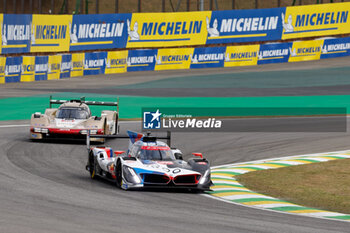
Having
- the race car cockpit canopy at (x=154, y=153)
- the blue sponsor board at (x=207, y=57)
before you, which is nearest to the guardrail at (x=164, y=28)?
the blue sponsor board at (x=207, y=57)

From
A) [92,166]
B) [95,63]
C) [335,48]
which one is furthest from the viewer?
[335,48]

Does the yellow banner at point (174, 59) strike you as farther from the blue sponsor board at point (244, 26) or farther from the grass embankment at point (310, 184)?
the grass embankment at point (310, 184)

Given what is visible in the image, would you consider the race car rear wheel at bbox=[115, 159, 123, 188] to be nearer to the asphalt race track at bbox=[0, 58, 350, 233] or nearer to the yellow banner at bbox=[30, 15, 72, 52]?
the asphalt race track at bbox=[0, 58, 350, 233]

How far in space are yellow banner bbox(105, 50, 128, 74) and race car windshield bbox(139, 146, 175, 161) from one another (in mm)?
31072

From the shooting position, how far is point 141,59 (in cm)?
4831

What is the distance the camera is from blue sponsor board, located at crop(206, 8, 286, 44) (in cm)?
4991

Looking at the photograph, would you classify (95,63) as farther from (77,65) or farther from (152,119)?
(152,119)

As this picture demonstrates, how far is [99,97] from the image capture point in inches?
1431

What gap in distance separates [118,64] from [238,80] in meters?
8.16

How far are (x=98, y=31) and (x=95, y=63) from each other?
82.3 inches

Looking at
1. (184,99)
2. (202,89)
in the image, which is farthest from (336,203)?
(202,89)

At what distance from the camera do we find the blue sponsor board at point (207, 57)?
4956 centimetres

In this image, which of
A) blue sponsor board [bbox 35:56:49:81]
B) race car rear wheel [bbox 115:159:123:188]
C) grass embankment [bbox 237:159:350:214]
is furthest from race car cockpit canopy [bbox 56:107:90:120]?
blue sponsor board [bbox 35:56:49:81]

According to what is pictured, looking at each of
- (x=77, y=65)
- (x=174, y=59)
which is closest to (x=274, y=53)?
(x=174, y=59)
